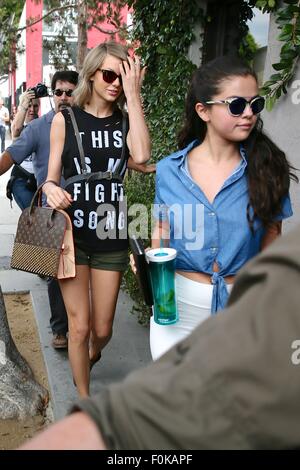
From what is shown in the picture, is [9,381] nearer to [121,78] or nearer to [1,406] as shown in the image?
[1,406]

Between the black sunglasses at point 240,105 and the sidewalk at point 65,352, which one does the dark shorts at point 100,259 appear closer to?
the sidewalk at point 65,352

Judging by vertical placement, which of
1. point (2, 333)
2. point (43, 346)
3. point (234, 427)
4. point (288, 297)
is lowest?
point (43, 346)

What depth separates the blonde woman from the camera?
9.74 feet

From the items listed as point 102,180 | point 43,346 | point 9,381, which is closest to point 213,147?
point 102,180

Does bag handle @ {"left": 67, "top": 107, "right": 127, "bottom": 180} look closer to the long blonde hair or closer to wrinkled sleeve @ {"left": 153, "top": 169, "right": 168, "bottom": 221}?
the long blonde hair

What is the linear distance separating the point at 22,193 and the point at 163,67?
6.24 ft

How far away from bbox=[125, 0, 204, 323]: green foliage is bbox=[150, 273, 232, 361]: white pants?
2.61 m

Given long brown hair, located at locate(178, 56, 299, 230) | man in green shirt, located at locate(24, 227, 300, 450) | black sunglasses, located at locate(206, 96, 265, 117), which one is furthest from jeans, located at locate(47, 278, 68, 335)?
man in green shirt, located at locate(24, 227, 300, 450)

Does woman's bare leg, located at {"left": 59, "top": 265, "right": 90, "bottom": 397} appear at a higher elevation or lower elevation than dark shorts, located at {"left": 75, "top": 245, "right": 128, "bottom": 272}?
lower

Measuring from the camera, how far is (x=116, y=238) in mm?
3100

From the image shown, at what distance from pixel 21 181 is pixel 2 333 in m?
2.15

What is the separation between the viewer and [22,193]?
5242mm

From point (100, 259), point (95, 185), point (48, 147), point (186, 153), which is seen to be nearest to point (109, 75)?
point (95, 185)

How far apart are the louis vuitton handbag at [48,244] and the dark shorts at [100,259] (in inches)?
5.1
